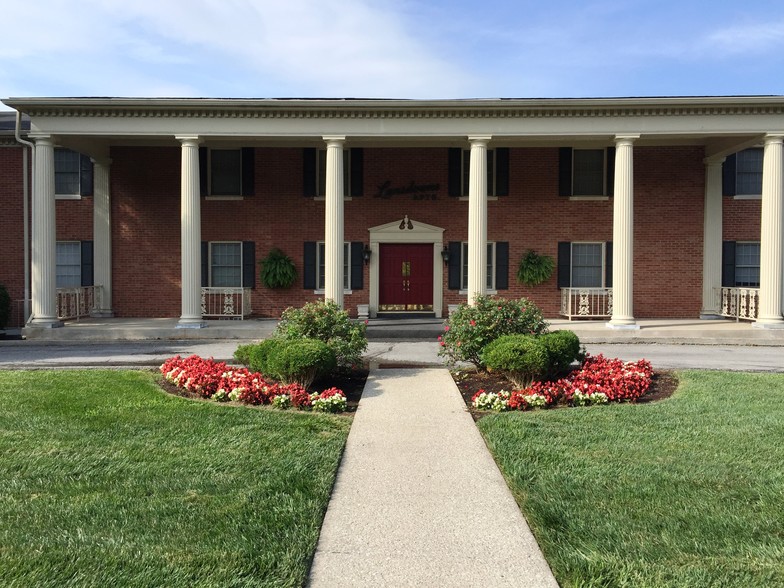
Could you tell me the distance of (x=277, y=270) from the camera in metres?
18.5

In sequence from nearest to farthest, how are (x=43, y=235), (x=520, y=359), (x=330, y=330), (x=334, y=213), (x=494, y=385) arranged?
1. (x=520, y=359)
2. (x=494, y=385)
3. (x=330, y=330)
4. (x=43, y=235)
5. (x=334, y=213)

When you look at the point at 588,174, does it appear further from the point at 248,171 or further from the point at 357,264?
the point at 248,171

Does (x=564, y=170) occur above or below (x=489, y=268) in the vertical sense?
above

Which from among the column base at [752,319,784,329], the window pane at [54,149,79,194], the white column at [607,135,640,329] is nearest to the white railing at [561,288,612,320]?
the white column at [607,135,640,329]

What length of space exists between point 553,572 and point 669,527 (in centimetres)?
105

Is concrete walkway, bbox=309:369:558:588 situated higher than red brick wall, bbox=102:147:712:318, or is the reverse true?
red brick wall, bbox=102:147:712:318

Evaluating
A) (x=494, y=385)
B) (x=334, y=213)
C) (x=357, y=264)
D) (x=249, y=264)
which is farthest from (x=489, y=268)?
(x=494, y=385)

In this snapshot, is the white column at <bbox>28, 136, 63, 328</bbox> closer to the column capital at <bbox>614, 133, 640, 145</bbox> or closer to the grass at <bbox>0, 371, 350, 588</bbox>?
the grass at <bbox>0, 371, 350, 588</bbox>

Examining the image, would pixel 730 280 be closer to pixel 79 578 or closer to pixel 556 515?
pixel 556 515

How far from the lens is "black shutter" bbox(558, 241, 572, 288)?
1875cm

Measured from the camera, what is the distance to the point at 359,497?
4.81 metres

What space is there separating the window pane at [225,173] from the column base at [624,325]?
11.5 m

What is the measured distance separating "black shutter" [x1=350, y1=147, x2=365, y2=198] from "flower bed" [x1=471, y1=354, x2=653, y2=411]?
444 inches

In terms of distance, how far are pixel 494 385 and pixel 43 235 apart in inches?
494
